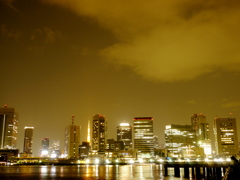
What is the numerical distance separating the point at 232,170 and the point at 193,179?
50.3 meters

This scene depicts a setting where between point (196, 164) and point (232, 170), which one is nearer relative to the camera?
point (232, 170)

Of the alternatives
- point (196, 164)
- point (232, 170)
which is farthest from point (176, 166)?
point (232, 170)

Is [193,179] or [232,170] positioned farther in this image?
[193,179]

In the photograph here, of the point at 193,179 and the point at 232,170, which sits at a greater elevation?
the point at 232,170

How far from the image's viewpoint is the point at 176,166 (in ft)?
290

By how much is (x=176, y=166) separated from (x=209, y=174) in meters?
9.38

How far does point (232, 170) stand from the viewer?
2902cm

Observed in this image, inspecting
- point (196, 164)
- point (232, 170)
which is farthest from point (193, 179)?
point (232, 170)

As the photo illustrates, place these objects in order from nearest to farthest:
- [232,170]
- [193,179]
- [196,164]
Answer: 1. [232,170]
2. [193,179]
3. [196,164]

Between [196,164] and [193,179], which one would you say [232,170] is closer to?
[193,179]

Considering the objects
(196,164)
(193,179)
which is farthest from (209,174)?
(193,179)

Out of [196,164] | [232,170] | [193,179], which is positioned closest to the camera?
[232,170]

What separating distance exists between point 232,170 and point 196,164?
57482mm

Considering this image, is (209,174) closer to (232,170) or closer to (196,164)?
(196,164)
